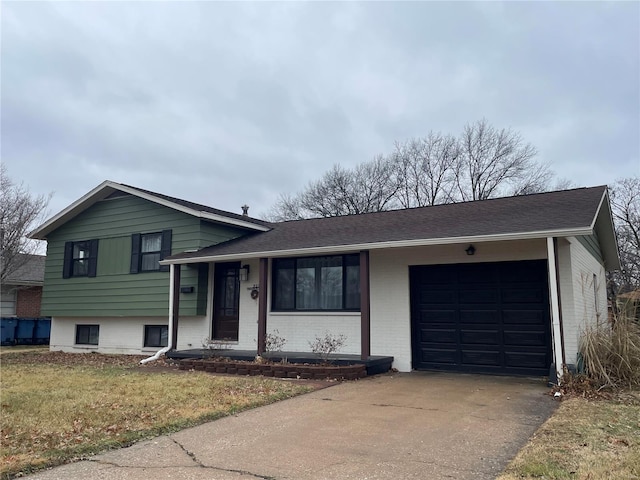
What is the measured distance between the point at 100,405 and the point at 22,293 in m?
19.2

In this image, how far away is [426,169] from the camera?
29.4 meters

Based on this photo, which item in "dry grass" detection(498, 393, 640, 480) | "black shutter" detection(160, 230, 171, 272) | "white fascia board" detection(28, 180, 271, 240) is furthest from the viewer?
"black shutter" detection(160, 230, 171, 272)

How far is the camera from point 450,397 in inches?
266

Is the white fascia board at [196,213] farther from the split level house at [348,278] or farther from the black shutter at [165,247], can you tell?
the black shutter at [165,247]

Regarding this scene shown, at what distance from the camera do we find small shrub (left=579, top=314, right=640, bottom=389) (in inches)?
275

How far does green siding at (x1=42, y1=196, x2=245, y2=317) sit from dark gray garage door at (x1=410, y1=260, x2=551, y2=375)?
549 cm

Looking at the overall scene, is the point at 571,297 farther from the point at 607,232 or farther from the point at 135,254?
the point at 135,254

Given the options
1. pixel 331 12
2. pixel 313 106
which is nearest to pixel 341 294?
pixel 331 12

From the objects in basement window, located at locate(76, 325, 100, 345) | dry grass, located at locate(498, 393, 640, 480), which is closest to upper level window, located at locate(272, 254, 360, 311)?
dry grass, located at locate(498, 393, 640, 480)

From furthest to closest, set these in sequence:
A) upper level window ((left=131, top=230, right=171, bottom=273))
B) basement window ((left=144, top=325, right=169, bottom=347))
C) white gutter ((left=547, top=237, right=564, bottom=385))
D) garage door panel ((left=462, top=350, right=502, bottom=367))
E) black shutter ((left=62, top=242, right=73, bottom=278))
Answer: black shutter ((left=62, top=242, right=73, bottom=278))
basement window ((left=144, top=325, right=169, bottom=347))
upper level window ((left=131, top=230, right=171, bottom=273))
garage door panel ((left=462, top=350, right=502, bottom=367))
white gutter ((left=547, top=237, right=564, bottom=385))

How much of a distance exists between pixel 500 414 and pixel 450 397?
114 cm

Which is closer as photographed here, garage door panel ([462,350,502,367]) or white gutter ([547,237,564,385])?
white gutter ([547,237,564,385])

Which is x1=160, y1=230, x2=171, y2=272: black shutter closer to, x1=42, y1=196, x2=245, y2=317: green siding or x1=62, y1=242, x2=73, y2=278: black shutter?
x1=42, y1=196, x2=245, y2=317: green siding

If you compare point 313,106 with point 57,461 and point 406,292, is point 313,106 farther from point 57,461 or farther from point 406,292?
point 57,461
